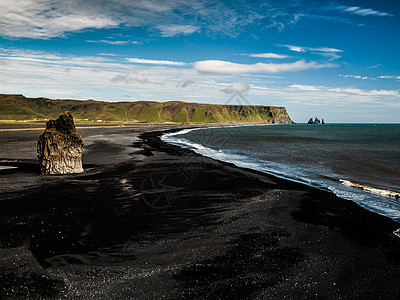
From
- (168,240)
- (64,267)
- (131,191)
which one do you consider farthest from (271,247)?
(131,191)

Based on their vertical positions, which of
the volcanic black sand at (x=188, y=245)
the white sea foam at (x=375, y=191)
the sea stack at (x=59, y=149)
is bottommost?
the volcanic black sand at (x=188, y=245)

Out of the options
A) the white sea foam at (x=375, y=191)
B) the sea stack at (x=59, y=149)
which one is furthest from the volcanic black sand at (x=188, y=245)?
the white sea foam at (x=375, y=191)

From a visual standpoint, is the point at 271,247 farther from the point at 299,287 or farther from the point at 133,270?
the point at 133,270

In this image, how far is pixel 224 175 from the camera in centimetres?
1864

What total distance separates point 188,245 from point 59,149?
1469cm

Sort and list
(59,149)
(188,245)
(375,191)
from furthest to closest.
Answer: (59,149) < (375,191) < (188,245)

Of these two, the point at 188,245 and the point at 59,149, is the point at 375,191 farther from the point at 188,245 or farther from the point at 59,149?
the point at 59,149

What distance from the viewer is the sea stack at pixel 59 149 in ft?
57.0

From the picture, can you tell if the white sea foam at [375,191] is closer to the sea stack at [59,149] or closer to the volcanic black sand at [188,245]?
the volcanic black sand at [188,245]

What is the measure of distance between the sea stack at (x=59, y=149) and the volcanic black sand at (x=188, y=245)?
3.35 meters

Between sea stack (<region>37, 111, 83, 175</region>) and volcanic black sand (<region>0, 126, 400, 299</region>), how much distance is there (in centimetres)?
335

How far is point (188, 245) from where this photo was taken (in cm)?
769

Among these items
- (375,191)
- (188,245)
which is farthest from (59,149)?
(375,191)

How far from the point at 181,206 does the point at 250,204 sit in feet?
11.8
